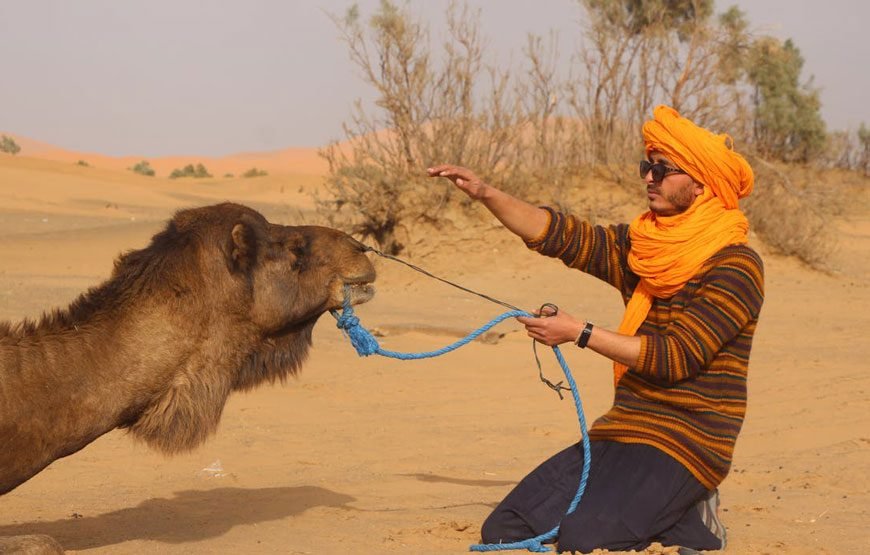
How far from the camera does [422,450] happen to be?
8266 millimetres

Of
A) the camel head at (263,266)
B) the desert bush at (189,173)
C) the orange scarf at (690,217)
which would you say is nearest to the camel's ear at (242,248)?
the camel head at (263,266)

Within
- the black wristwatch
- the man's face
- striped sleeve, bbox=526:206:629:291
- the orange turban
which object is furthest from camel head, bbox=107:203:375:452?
the orange turban

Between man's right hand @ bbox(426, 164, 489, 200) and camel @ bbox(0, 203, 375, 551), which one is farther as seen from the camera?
man's right hand @ bbox(426, 164, 489, 200)

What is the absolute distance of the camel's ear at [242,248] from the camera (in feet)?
16.2

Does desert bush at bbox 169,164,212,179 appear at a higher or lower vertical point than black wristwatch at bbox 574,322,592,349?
lower

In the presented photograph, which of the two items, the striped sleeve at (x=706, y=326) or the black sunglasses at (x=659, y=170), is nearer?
the striped sleeve at (x=706, y=326)

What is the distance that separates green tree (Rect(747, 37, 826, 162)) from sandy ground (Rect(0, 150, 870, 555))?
49.1 ft

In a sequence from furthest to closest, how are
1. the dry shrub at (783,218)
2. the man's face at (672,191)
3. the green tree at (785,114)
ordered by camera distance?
the green tree at (785,114) → the dry shrub at (783,218) → the man's face at (672,191)

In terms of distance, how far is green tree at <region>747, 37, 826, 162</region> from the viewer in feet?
102

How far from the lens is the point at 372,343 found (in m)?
5.50

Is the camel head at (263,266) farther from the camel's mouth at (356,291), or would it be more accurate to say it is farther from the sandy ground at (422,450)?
the sandy ground at (422,450)

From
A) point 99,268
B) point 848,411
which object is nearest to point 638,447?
point 848,411

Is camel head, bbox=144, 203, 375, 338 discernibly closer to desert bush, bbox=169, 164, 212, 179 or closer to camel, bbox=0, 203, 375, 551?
camel, bbox=0, 203, 375, 551

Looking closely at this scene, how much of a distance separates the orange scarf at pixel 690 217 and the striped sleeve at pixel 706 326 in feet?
0.55
